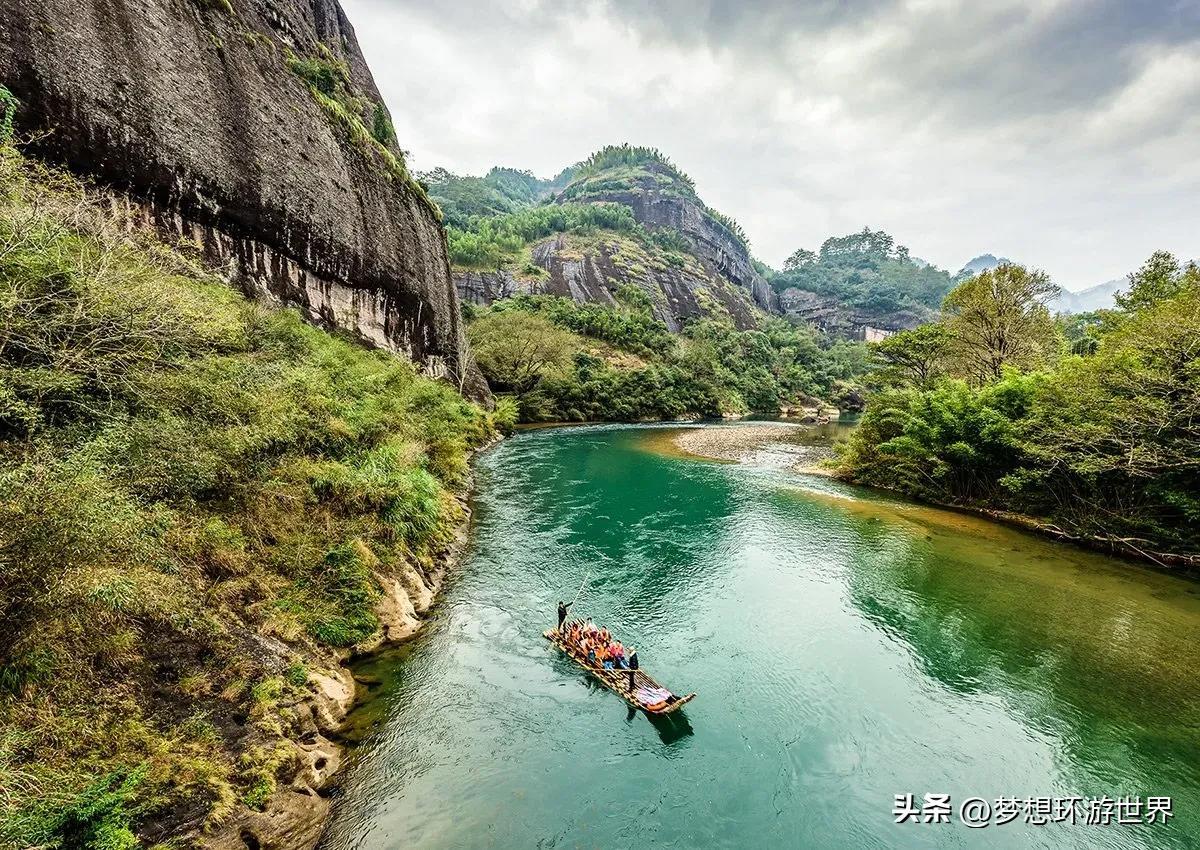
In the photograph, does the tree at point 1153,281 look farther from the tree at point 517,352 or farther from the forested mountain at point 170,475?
the tree at point 517,352

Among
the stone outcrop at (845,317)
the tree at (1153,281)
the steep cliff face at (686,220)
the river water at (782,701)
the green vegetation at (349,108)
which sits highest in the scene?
the steep cliff face at (686,220)

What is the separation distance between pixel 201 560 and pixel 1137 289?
163 ft

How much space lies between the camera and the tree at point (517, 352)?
5966cm

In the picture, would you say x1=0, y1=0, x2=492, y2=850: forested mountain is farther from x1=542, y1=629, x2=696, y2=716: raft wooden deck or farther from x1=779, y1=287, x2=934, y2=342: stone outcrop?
x1=779, y1=287, x2=934, y2=342: stone outcrop

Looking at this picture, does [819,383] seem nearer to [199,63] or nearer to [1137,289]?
[1137,289]

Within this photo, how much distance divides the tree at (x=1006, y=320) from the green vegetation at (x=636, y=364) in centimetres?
3737

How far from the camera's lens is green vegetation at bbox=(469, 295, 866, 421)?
60.3 metres

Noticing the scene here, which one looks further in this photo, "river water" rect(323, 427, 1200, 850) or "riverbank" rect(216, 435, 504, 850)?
"river water" rect(323, 427, 1200, 850)

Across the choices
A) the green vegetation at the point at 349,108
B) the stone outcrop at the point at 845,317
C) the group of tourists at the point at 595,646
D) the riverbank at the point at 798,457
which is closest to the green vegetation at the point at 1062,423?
the riverbank at the point at 798,457

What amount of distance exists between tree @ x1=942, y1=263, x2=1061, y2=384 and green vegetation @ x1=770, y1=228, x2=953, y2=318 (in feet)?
472

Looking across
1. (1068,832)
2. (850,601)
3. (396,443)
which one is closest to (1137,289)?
(850,601)

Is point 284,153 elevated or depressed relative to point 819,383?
elevated

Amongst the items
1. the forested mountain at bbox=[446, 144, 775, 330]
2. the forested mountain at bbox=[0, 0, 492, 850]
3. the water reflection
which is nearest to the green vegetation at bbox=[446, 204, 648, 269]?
the forested mountain at bbox=[446, 144, 775, 330]

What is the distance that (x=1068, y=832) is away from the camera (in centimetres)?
891
